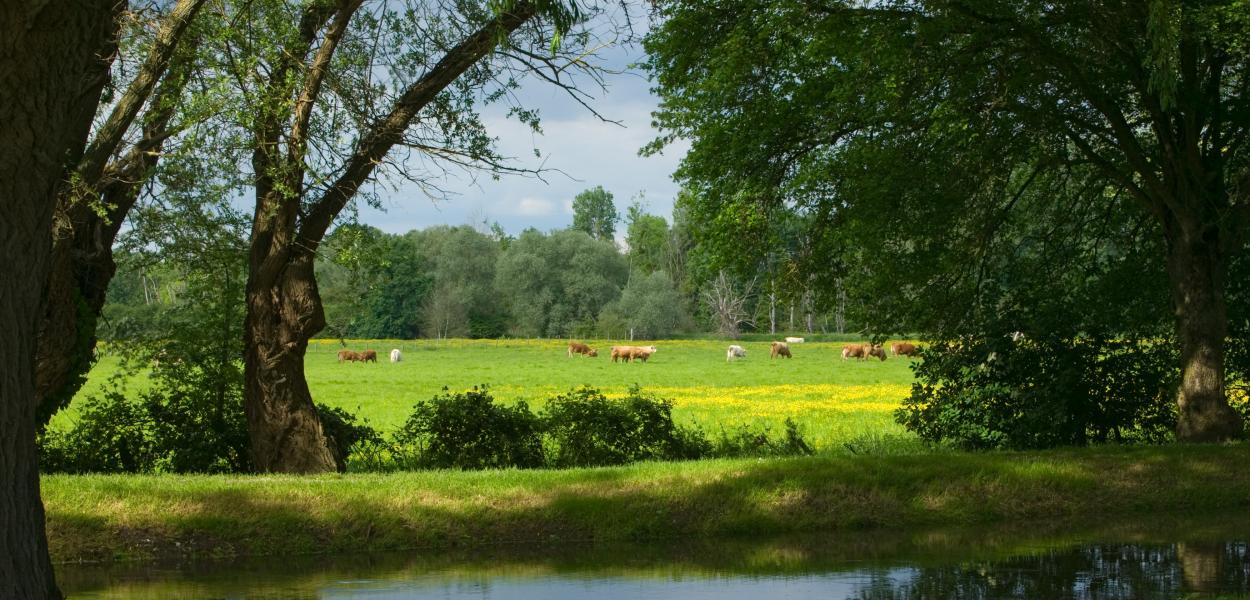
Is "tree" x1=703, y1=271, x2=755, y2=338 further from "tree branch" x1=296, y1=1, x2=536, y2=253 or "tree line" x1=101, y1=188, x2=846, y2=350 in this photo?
"tree branch" x1=296, y1=1, x2=536, y2=253

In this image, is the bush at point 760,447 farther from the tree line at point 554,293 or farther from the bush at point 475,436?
the tree line at point 554,293

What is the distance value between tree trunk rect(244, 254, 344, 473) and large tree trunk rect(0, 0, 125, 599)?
7.48 meters

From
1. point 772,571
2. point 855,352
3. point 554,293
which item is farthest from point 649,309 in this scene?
point 772,571

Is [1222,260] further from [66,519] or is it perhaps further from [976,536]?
[66,519]

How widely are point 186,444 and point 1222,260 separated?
1348cm

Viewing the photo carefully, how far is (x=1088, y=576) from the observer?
9.30 m

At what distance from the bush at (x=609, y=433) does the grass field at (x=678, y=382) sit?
15.0 feet

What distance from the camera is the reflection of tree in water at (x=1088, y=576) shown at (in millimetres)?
8625

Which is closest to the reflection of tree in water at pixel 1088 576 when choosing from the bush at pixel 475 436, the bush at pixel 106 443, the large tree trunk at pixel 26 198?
the large tree trunk at pixel 26 198

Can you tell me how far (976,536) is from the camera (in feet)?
37.8

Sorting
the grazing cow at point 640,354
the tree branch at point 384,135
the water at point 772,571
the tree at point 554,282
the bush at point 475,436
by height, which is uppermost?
the tree at point 554,282

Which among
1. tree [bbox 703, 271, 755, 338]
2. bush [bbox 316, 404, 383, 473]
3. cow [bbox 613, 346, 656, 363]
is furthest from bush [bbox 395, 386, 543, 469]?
tree [bbox 703, 271, 755, 338]

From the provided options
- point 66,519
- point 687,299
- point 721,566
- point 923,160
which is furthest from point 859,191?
point 687,299

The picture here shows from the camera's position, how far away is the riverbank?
1107 cm
